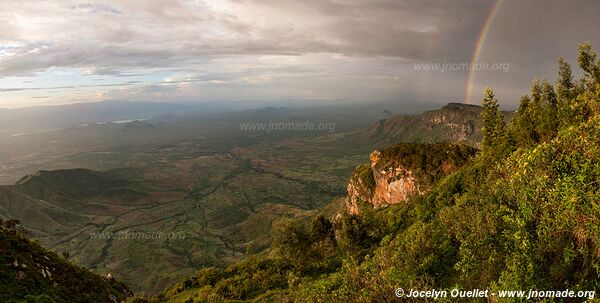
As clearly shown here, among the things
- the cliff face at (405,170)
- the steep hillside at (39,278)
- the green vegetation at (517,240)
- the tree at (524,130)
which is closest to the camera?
the green vegetation at (517,240)

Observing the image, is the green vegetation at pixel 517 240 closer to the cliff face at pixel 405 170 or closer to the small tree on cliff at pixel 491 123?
the small tree on cliff at pixel 491 123

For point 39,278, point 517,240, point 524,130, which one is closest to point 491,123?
point 524,130

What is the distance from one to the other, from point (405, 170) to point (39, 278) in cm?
10677

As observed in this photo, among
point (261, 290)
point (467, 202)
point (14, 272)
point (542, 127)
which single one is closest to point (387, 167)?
point (542, 127)

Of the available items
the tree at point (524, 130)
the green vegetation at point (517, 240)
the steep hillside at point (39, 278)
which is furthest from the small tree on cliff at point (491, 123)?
the steep hillside at point (39, 278)

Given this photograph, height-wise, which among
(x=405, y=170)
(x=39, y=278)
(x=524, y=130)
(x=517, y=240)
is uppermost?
(x=524, y=130)

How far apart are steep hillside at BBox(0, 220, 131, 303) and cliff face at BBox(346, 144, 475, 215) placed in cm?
9312

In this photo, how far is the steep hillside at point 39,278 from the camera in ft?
172

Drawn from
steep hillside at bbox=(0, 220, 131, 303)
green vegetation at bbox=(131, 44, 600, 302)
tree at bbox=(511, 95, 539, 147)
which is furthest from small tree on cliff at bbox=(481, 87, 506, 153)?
steep hillside at bbox=(0, 220, 131, 303)

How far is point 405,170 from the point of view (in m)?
122

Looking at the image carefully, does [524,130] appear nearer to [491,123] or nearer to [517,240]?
[491,123]

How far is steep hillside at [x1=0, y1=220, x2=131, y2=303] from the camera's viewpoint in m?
52.3

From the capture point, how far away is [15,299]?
4869 cm

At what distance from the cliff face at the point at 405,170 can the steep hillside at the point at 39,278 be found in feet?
306
